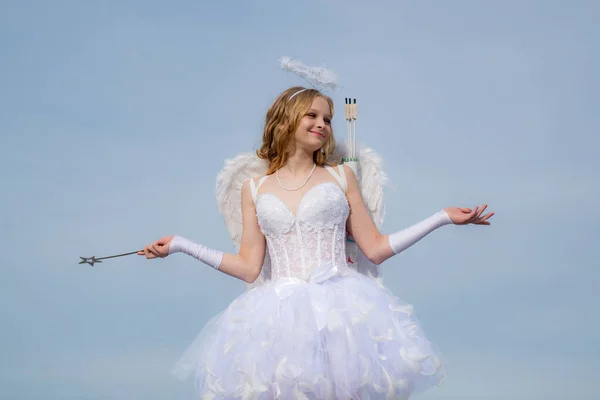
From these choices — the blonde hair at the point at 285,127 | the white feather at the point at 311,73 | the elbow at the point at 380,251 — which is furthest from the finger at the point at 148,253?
the white feather at the point at 311,73

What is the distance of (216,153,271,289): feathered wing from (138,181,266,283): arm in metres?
0.21

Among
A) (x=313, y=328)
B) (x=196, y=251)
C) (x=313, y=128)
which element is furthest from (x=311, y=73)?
(x=313, y=328)

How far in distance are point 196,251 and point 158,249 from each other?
8.1 inches

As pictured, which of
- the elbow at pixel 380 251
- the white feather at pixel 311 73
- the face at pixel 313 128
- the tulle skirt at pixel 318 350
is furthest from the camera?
the white feather at pixel 311 73

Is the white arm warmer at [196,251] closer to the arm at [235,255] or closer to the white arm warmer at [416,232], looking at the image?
the arm at [235,255]

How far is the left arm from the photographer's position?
428 cm

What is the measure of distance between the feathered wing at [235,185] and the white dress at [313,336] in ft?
1.56

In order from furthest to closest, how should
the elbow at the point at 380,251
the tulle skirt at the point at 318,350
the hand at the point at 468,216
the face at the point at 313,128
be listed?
the face at the point at 313,128
the elbow at the point at 380,251
the hand at the point at 468,216
the tulle skirt at the point at 318,350

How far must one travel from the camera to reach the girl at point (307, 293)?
153 inches

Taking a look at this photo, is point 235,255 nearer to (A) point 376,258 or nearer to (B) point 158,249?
(B) point 158,249

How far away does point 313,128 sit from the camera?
15.1 feet

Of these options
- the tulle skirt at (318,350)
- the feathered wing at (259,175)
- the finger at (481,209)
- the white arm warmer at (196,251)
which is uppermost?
the feathered wing at (259,175)

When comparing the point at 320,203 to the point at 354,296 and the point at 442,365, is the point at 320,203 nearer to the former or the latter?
the point at 354,296

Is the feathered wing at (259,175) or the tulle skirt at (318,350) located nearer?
the tulle skirt at (318,350)
